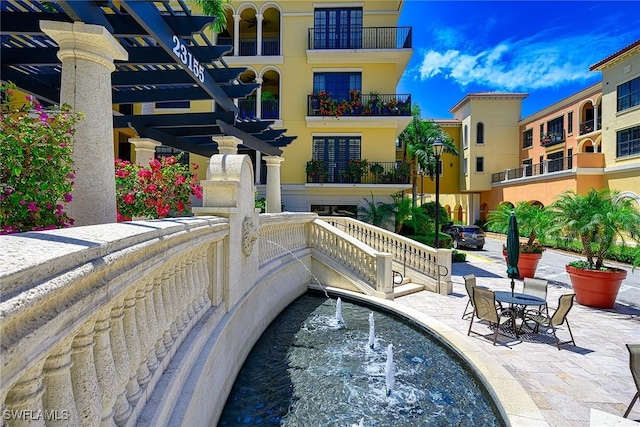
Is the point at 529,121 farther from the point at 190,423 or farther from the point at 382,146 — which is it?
the point at 190,423

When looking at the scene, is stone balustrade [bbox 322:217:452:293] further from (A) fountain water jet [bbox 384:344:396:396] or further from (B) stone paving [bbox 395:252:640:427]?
(A) fountain water jet [bbox 384:344:396:396]

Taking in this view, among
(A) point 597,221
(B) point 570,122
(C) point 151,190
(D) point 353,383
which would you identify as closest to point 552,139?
(B) point 570,122

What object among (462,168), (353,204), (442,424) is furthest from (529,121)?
(442,424)

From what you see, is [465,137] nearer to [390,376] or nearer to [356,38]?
[356,38]

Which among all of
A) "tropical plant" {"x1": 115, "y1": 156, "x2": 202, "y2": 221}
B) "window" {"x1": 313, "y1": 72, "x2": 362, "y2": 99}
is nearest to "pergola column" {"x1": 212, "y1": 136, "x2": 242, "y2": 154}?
"tropical plant" {"x1": 115, "y1": 156, "x2": 202, "y2": 221}

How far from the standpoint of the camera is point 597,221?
9258 millimetres

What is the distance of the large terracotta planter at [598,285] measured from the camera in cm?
919

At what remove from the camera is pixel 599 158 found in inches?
1018

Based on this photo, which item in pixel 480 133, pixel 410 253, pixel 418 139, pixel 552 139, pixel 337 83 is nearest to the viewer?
pixel 410 253

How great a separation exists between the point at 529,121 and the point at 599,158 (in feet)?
41.8

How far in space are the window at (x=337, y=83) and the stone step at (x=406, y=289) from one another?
13.1 m

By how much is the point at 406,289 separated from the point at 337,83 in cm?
1451

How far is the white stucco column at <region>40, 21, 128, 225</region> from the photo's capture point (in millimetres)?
3771

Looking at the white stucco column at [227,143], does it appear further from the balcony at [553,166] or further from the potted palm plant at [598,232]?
the balcony at [553,166]
